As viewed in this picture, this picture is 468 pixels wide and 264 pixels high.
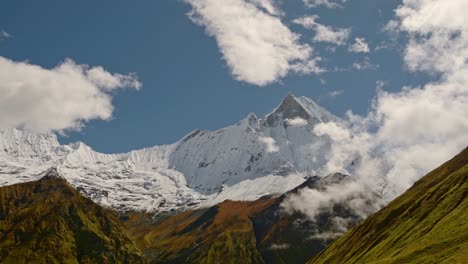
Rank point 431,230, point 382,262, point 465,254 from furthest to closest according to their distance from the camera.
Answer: point 431,230, point 382,262, point 465,254

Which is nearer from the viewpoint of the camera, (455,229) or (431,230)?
(455,229)

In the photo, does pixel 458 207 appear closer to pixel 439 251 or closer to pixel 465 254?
pixel 439 251

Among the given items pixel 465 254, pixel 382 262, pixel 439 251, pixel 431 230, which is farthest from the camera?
pixel 431 230

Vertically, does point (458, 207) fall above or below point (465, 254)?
above

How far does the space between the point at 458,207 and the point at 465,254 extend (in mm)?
57374

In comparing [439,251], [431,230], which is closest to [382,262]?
[439,251]

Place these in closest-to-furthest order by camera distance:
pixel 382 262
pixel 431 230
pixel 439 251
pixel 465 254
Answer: pixel 465 254 < pixel 439 251 < pixel 382 262 < pixel 431 230

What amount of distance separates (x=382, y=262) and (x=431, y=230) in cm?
3014

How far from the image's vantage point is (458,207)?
646 feet

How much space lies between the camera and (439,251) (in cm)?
15962

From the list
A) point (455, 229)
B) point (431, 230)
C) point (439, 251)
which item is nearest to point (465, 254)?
point (439, 251)

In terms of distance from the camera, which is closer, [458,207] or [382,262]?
[382,262]

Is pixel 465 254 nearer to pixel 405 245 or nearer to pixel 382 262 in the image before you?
pixel 382 262

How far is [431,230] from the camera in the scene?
632ft
